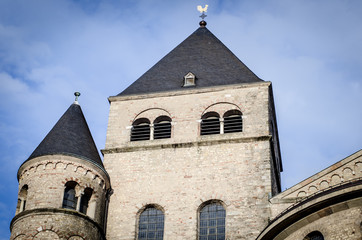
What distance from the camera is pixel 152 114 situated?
37844mm

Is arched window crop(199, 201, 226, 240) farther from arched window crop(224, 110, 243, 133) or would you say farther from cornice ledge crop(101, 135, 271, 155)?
arched window crop(224, 110, 243, 133)

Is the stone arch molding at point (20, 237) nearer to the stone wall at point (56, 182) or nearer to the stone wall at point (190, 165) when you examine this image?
the stone wall at point (56, 182)

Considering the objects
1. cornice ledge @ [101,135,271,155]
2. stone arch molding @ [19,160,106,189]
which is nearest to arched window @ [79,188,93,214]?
stone arch molding @ [19,160,106,189]

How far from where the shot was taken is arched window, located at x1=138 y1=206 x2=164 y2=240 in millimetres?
33344

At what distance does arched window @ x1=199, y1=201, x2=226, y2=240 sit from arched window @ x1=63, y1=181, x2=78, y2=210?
5027mm

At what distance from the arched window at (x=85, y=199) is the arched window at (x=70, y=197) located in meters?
0.34

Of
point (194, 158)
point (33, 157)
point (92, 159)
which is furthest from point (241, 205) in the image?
point (33, 157)

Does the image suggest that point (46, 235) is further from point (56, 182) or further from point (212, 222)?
point (212, 222)

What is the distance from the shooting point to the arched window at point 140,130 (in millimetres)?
37125

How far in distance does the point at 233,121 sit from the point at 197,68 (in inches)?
192

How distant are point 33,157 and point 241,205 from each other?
8.35 m

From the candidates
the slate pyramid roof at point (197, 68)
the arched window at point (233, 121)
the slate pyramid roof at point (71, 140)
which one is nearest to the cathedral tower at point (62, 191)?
the slate pyramid roof at point (71, 140)

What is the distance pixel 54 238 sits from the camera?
99.6ft

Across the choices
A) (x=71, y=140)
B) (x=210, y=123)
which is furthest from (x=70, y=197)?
(x=210, y=123)
